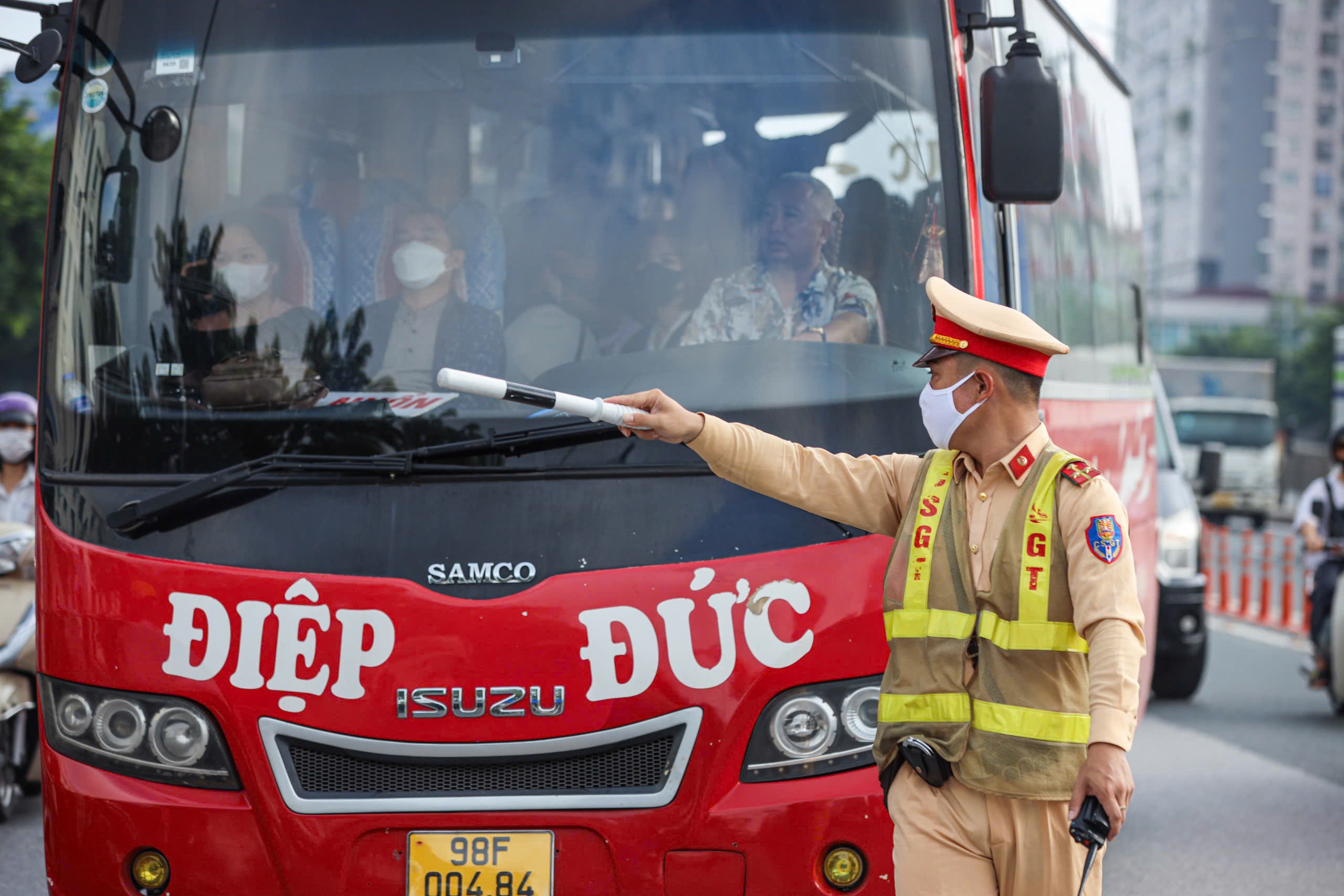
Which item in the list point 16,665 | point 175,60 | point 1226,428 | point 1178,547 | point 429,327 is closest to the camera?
point 429,327

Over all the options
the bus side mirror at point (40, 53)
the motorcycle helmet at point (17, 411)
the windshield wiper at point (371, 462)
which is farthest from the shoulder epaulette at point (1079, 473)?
the motorcycle helmet at point (17, 411)

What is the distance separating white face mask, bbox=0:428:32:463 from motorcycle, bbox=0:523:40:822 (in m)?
1.02

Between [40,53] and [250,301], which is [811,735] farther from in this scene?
[40,53]

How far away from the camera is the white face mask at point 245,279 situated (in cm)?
409

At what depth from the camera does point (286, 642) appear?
147 inches

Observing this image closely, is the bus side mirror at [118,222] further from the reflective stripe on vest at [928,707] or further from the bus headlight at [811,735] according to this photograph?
the reflective stripe on vest at [928,707]

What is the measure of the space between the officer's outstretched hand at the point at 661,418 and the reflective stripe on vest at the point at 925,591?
0.49 meters

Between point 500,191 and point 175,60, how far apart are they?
89cm

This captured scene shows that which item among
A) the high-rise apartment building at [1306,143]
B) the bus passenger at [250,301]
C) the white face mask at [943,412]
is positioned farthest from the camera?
the high-rise apartment building at [1306,143]

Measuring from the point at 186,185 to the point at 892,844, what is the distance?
236 cm

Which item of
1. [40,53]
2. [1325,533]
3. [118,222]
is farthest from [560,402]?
[1325,533]

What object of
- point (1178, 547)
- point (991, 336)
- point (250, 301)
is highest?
point (250, 301)

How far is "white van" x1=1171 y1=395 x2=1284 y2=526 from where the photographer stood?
118 ft

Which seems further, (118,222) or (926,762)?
(118,222)
